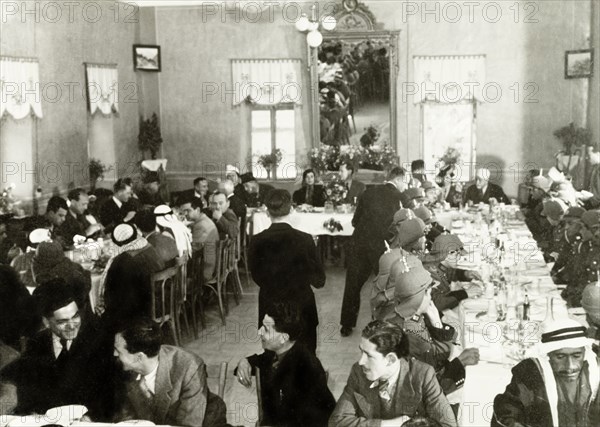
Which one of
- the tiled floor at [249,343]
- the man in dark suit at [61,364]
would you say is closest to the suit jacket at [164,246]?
the tiled floor at [249,343]

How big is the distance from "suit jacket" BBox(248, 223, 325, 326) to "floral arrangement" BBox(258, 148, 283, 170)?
8.77 m

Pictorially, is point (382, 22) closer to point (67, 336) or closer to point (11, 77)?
point (11, 77)

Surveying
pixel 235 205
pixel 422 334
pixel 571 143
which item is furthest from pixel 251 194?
pixel 422 334

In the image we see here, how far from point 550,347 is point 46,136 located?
9.18 m

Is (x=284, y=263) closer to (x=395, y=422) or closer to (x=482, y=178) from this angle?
(x=395, y=422)

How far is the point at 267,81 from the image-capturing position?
14.2 m

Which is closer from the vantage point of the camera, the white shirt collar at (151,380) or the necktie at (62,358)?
the white shirt collar at (151,380)

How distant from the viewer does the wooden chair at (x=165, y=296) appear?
6.38 metres

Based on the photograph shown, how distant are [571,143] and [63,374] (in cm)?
1079

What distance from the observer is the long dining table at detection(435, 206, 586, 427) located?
12.9ft

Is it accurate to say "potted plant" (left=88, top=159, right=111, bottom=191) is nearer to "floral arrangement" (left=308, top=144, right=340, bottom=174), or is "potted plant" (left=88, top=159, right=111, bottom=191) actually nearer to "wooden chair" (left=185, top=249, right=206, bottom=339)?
"floral arrangement" (left=308, top=144, right=340, bottom=174)

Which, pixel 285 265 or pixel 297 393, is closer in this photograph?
pixel 297 393

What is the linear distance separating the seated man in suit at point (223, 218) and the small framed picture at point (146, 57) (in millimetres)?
5703

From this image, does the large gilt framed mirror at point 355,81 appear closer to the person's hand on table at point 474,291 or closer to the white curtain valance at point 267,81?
the white curtain valance at point 267,81
